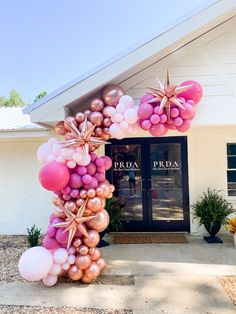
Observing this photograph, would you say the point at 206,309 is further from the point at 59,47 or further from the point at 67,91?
the point at 59,47

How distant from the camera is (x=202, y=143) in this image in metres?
7.45

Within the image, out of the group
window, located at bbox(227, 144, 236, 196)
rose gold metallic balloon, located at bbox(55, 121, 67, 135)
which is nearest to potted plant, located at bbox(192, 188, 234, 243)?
window, located at bbox(227, 144, 236, 196)

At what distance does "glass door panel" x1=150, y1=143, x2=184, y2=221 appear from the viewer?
749 centimetres

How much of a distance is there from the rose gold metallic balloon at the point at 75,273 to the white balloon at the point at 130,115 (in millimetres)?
2471

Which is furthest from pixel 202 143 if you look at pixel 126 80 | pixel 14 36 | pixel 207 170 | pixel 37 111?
pixel 14 36

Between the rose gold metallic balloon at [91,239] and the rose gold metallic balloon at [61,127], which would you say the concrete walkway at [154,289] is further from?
the rose gold metallic balloon at [61,127]

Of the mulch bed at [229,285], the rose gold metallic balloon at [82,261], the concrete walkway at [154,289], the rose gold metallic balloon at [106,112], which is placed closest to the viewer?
the concrete walkway at [154,289]

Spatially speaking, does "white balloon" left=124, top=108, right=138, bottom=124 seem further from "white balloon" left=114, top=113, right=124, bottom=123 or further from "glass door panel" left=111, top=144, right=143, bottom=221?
"glass door panel" left=111, top=144, right=143, bottom=221

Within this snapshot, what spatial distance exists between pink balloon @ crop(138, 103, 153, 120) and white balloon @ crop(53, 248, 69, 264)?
2.48 metres

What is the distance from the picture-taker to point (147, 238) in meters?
7.04

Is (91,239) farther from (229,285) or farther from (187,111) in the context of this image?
(187,111)

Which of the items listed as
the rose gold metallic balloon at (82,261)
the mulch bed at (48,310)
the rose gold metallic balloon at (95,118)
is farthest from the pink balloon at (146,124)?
the mulch bed at (48,310)

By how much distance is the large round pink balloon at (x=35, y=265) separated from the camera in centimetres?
430

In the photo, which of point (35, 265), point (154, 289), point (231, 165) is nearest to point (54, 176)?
point (35, 265)
